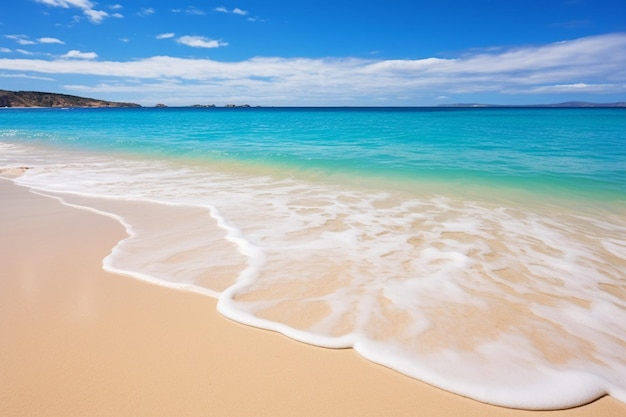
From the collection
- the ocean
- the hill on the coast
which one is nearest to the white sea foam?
the ocean

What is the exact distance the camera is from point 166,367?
96.0 inches

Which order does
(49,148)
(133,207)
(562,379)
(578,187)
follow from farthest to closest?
(49,148), (578,187), (133,207), (562,379)

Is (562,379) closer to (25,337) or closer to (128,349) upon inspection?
(128,349)

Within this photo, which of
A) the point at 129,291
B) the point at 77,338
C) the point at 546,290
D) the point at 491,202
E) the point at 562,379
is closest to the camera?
the point at 562,379

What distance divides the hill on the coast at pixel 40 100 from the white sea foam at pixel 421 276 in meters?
179

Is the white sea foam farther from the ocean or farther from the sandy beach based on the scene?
the sandy beach

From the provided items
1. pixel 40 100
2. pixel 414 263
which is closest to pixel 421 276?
pixel 414 263

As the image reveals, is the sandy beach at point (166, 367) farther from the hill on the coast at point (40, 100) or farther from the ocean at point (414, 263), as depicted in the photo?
the hill on the coast at point (40, 100)

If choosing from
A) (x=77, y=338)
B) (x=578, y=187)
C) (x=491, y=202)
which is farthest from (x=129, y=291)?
(x=578, y=187)

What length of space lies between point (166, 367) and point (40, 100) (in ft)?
623

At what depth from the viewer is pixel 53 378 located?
2.29 m

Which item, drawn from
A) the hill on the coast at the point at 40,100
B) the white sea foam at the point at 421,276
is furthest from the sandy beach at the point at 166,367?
the hill on the coast at the point at 40,100

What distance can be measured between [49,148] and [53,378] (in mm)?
20338

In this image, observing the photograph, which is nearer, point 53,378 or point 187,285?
point 53,378
